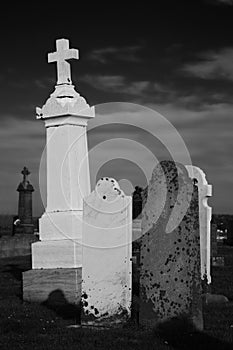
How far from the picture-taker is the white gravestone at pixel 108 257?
8.97 metres

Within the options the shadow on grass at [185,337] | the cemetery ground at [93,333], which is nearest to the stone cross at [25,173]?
the cemetery ground at [93,333]

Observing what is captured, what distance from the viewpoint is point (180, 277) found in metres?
8.19

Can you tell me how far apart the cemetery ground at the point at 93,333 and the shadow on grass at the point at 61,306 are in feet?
0.10

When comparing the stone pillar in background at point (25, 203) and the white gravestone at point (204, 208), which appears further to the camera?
the stone pillar in background at point (25, 203)

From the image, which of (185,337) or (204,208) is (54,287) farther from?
(185,337)

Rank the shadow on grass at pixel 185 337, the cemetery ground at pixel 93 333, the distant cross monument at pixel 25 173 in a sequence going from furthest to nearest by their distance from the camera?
1. the distant cross monument at pixel 25 173
2. the cemetery ground at pixel 93 333
3. the shadow on grass at pixel 185 337

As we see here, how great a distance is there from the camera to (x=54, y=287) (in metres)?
11.3

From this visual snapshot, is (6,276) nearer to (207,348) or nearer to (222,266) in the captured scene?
(222,266)

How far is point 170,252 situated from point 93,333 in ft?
4.52

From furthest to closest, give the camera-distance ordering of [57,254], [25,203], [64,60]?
[25,203] → [64,60] → [57,254]

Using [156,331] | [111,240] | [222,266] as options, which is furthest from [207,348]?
[222,266]

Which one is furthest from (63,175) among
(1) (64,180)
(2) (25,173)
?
(2) (25,173)

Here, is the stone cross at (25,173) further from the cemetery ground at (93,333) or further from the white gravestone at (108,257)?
the white gravestone at (108,257)

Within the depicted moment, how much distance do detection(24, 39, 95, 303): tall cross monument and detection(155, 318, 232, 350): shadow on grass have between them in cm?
375
